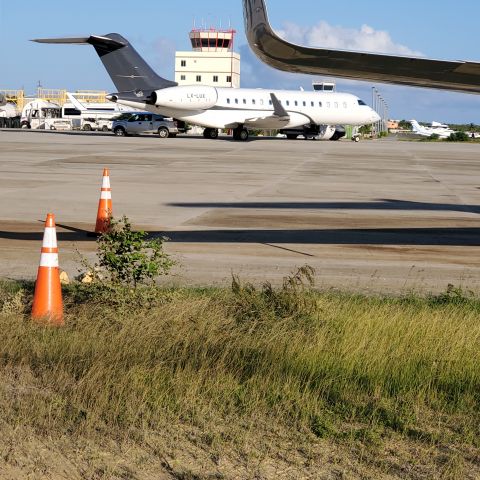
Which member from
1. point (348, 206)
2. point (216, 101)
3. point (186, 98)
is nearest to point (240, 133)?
point (216, 101)

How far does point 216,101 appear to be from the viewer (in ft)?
195

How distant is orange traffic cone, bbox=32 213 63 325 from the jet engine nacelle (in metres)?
49.0

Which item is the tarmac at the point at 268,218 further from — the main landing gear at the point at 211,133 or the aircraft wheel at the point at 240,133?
the main landing gear at the point at 211,133

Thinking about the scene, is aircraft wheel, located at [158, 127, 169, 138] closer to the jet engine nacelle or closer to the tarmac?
the jet engine nacelle

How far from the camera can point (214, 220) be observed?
16.3 meters

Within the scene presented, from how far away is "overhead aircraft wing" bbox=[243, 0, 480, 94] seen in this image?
21.0 feet

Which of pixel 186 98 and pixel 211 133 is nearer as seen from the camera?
pixel 186 98

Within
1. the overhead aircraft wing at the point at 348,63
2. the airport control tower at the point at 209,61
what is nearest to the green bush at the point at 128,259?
the overhead aircraft wing at the point at 348,63

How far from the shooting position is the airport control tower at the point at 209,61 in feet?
439

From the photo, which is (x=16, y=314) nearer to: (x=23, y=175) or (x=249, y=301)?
(x=249, y=301)

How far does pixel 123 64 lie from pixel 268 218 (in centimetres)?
4217

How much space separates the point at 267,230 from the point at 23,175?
514 inches

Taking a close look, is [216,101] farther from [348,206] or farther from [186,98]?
[348,206]

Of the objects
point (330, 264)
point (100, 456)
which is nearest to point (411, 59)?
point (100, 456)
